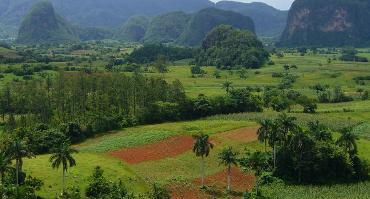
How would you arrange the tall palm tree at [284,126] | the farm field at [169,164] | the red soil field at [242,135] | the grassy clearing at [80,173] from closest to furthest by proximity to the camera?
the grassy clearing at [80,173], the farm field at [169,164], the tall palm tree at [284,126], the red soil field at [242,135]

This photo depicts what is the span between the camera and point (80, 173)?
69.2 m

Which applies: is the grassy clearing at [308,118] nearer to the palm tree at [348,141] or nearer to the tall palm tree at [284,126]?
the palm tree at [348,141]

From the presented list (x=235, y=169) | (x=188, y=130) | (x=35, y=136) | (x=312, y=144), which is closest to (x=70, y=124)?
(x=35, y=136)

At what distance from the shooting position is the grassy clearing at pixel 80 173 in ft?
211

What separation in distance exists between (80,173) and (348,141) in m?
35.9

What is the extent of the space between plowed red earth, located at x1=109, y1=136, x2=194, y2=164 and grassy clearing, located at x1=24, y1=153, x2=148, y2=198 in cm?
352

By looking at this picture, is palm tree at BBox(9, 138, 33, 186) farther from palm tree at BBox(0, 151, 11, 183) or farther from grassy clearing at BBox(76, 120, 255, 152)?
grassy clearing at BBox(76, 120, 255, 152)

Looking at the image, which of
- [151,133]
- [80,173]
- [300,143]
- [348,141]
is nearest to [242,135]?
[151,133]

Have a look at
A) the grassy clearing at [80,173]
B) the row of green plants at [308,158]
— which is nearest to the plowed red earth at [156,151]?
the grassy clearing at [80,173]

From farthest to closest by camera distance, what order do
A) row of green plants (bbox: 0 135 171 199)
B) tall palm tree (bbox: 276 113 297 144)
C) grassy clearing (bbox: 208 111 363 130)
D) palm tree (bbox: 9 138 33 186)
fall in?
grassy clearing (bbox: 208 111 363 130), tall palm tree (bbox: 276 113 297 144), palm tree (bbox: 9 138 33 186), row of green plants (bbox: 0 135 171 199)

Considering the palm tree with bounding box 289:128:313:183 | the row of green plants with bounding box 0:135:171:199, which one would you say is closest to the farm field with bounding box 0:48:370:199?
the row of green plants with bounding box 0:135:171:199

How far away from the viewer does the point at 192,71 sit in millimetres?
185875

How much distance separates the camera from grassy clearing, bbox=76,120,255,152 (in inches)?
3423

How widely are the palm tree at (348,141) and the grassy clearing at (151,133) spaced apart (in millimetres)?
25717
